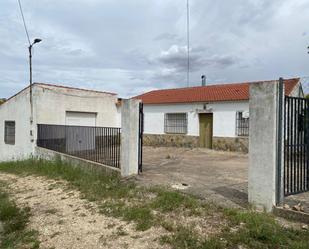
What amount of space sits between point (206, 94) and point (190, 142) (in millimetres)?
3093

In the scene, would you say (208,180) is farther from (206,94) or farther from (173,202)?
(206,94)

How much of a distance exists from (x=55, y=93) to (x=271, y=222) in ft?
47.0

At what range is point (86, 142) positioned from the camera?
1111 centimetres

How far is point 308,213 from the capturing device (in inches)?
199

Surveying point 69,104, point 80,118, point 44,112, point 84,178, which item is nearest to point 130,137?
point 84,178

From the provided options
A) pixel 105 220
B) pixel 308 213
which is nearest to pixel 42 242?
pixel 105 220

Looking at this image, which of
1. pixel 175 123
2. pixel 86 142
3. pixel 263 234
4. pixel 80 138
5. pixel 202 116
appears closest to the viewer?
pixel 263 234

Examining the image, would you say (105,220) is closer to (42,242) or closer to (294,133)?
(42,242)

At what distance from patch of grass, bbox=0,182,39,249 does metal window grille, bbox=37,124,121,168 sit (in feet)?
10.5

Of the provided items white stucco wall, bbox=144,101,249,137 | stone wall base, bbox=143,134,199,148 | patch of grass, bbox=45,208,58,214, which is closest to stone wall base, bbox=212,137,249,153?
white stucco wall, bbox=144,101,249,137

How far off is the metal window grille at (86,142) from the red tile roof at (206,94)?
7859mm

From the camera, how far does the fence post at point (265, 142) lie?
5.33 metres

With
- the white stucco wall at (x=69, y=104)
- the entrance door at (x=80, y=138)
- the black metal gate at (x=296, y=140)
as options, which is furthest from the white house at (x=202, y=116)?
the black metal gate at (x=296, y=140)

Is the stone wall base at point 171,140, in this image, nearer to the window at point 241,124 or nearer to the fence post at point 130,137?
the window at point 241,124
